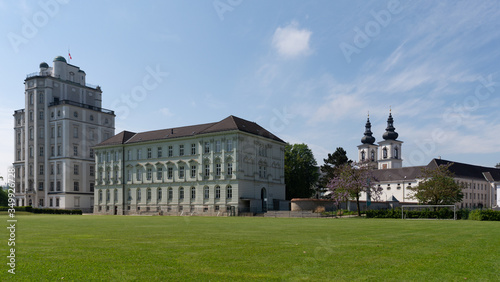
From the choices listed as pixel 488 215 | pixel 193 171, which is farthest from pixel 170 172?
pixel 488 215

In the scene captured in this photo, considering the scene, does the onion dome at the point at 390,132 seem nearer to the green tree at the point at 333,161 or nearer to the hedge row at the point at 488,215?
the green tree at the point at 333,161

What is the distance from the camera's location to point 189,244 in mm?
14430

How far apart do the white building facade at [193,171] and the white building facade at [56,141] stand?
11371 millimetres

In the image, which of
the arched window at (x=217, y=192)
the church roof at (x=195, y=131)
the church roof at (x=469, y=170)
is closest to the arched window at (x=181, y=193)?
the arched window at (x=217, y=192)

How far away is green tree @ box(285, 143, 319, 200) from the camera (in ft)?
270

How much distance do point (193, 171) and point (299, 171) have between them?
74.1 feet

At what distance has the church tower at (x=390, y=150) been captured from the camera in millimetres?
133250

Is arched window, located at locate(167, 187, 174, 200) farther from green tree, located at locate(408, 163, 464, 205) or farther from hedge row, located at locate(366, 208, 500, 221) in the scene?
green tree, located at locate(408, 163, 464, 205)

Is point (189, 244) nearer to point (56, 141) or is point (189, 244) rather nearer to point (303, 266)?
point (303, 266)

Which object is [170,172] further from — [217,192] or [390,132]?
[390,132]

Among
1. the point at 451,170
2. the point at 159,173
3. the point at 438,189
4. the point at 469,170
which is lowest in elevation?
the point at 438,189

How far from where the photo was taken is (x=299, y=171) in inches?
3268

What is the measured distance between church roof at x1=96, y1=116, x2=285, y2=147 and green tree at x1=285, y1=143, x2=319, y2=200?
29.1 feet

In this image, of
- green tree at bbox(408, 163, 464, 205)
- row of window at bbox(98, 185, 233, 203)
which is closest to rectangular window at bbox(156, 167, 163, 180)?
row of window at bbox(98, 185, 233, 203)
